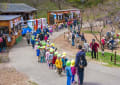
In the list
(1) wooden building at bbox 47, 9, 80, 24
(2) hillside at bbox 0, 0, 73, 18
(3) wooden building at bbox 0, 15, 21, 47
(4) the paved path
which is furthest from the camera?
(2) hillside at bbox 0, 0, 73, 18

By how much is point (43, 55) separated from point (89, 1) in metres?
31.4

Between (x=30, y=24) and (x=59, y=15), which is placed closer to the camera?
(x=30, y=24)

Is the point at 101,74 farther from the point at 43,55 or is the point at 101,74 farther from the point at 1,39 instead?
the point at 1,39

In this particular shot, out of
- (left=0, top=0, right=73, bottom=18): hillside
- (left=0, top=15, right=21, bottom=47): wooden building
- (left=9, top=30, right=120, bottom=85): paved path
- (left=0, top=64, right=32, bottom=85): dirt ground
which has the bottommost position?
(left=0, top=64, right=32, bottom=85): dirt ground

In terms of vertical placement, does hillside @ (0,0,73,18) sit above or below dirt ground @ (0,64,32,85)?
above

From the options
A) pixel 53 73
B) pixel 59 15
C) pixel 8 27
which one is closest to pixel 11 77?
pixel 53 73

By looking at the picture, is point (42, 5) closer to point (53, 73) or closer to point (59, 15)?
point (59, 15)

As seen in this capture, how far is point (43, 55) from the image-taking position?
13.1m

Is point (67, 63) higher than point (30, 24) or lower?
lower

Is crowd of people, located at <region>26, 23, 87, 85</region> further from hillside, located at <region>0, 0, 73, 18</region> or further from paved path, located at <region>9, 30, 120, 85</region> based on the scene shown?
hillside, located at <region>0, 0, 73, 18</region>

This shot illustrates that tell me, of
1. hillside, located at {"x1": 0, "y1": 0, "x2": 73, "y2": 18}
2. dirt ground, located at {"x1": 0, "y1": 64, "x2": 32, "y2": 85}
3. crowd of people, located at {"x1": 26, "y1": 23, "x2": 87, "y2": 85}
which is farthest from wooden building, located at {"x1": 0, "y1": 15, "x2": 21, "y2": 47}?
hillside, located at {"x1": 0, "y1": 0, "x2": 73, "y2": 18}

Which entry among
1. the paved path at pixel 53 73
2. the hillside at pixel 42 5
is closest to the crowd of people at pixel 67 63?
the paved path at pixel 53 73

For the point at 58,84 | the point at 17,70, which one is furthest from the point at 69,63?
the point at 17,70

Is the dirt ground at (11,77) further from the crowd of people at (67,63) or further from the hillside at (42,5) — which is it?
the hillside at (42,5)
